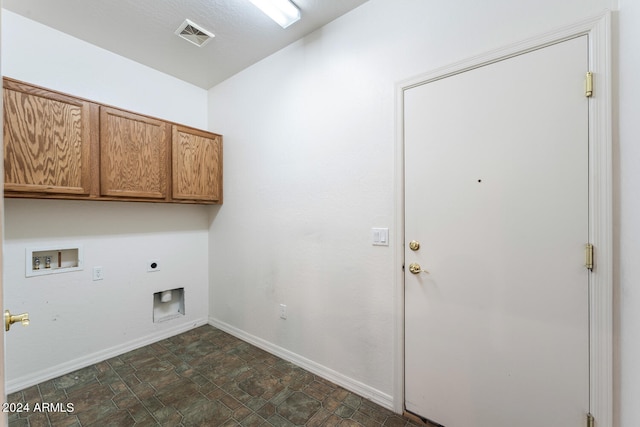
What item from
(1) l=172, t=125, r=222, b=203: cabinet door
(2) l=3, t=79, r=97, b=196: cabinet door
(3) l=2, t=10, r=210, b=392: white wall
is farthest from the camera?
(1) l=172, t=125, r=222, b=203: cabinet door

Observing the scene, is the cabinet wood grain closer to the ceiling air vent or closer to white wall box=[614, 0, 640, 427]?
the ceiling air vent

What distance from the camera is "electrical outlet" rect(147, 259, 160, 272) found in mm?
2701

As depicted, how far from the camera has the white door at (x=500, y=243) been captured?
1.29m

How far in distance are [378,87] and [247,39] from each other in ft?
4.11

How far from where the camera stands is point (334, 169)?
2094mm

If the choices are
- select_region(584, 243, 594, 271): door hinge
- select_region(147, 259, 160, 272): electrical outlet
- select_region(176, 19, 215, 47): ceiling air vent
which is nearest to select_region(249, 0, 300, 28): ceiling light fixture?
select_region(176, 19, 215, 47): ceiling air vent

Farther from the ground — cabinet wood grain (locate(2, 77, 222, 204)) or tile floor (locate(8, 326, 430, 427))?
cabinet wood grain (locate(2, 77, 222, 204))

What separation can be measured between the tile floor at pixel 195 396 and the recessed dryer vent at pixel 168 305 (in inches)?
16.4

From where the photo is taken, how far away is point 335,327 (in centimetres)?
210

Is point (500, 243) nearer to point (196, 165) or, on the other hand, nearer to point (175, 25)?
point (196, 165)

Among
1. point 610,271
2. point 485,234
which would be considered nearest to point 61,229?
point 485,234

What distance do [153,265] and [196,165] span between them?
1095 millimetres

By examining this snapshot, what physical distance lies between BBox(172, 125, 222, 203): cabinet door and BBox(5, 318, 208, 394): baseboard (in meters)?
1.41

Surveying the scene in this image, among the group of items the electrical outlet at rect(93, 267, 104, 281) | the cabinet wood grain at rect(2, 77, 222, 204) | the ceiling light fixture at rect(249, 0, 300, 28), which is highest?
the ceiling light fixture at rect(249, 0, 300, 28)
